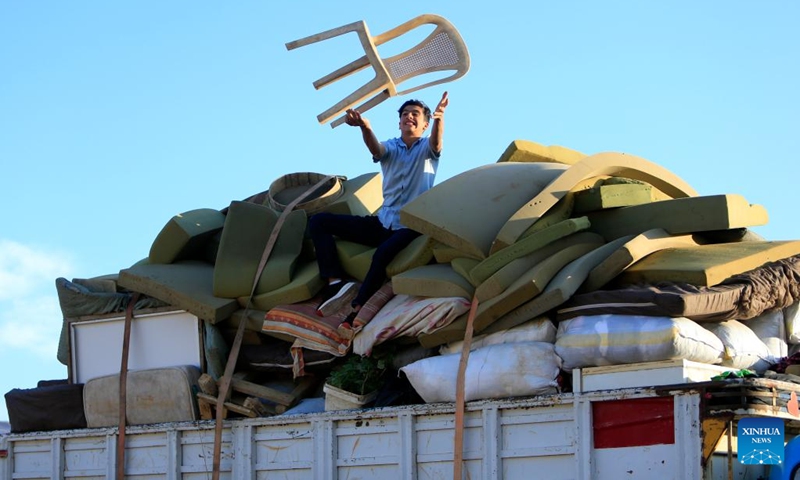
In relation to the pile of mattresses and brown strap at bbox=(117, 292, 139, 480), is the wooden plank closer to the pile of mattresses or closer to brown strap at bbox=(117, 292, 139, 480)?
the pile of mattresses

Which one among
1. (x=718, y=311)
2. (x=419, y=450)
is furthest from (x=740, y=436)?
(x=419, y=450)

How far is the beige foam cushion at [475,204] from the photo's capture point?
6.82 m

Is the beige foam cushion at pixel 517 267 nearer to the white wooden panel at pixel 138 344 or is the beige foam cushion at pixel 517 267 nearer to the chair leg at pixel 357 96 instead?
the chair leg at pixel 357 96

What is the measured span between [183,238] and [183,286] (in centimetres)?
42

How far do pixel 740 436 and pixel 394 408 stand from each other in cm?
184

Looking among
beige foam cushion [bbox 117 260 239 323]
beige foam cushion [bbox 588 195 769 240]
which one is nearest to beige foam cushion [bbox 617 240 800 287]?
beige foam cushion [bbox 588 195 769 240]

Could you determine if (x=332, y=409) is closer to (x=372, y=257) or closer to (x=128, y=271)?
(x=372, y=257)

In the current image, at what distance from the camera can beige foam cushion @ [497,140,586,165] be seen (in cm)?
777

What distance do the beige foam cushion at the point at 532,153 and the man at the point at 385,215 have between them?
450 mm

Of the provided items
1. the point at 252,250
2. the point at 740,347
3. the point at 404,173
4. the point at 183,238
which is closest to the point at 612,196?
the point at 740,347

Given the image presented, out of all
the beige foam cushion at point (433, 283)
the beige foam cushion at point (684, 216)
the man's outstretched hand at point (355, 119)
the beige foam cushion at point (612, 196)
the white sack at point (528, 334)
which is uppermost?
the man's outstretched hand at point (355, 119)

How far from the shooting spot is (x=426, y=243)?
7.08 m

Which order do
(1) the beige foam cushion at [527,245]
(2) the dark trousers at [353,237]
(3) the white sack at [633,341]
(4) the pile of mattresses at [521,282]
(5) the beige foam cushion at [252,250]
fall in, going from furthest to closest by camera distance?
(5) the beige foam cushion at [252,250]
(2) the dark trousers at [353,237]
(1) the beige foam cushion at [527,245]
(4) the pile of mattresses at [521,282]
(3) the white sack at [633,341]

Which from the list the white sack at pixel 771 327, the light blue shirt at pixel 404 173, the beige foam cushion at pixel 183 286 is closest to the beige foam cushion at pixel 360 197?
the light blue shirt at pixel 404 173
